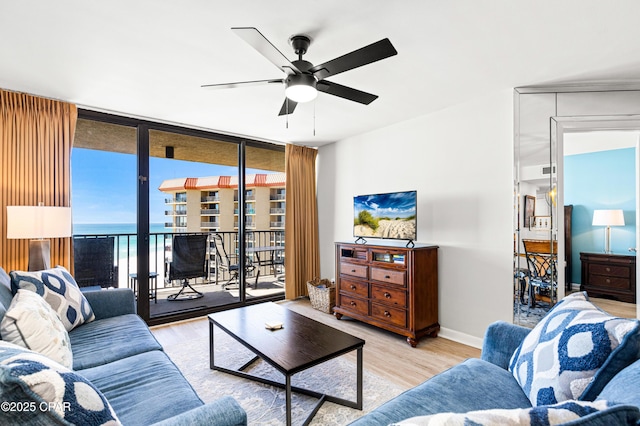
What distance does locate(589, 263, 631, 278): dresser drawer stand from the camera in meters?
4.45

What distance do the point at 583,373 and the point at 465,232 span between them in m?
2.24

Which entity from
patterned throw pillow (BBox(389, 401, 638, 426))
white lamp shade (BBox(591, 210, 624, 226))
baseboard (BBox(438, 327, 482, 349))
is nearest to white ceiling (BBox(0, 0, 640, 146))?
patterned throw pillow (BBox(389, 401, 638, 426))

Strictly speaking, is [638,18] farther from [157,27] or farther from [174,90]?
[174,90]

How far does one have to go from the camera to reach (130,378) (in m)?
1.53

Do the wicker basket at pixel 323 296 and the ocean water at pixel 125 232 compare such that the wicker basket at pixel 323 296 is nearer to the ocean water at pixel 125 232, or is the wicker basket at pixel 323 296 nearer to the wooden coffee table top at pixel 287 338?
the wooden coffee table top at pixel 287 338

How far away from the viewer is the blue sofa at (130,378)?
1.03 metres

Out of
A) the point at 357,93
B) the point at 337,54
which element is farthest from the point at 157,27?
the point at 357,93

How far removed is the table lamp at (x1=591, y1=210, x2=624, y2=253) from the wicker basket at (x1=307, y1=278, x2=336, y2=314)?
4.06 meters

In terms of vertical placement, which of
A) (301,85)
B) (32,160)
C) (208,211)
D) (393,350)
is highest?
(301,85)

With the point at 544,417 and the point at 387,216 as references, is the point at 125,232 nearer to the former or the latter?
the point at 387,216

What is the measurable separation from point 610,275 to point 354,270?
388 cm

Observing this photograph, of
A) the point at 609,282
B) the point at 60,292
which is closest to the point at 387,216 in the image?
the point at 60,292

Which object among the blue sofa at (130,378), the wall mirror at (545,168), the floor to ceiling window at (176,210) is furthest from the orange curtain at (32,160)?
the wall mirror at (545,168)

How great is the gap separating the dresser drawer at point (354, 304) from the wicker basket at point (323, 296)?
0.94 ft
